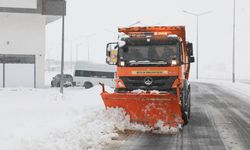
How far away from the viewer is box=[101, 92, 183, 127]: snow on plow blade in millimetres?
12469

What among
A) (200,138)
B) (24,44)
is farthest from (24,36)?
(200,138)

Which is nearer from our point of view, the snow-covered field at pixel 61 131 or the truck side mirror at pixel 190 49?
the snow-covered field at pixel 61 131

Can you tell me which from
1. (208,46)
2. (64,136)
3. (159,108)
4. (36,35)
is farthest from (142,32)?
(208,46)

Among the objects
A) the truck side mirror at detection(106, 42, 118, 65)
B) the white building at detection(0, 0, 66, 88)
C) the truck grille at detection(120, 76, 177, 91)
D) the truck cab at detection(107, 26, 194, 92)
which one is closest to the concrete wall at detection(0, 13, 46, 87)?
the white building at detection(0, 0, 66, 88)

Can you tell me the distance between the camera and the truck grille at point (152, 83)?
13.2 m

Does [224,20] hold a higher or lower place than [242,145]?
higher

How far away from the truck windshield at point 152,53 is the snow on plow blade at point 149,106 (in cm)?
128

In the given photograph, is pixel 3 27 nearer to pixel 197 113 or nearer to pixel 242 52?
pixel 197 113

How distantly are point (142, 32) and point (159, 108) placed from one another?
9.62ft

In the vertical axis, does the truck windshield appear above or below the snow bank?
above

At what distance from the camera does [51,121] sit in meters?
13.6

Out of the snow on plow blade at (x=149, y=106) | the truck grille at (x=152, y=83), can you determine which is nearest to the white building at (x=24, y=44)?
the truck grille at (x=152, y=83)

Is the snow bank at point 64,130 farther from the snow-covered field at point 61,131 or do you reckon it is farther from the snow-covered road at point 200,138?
the snow-covered road at point 200,138

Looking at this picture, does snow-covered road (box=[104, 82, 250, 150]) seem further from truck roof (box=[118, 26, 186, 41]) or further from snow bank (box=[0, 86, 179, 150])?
truck roof (box=[118, 26, 186, 41])
